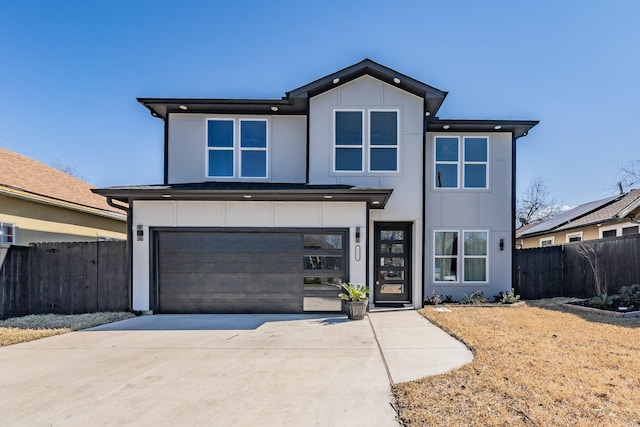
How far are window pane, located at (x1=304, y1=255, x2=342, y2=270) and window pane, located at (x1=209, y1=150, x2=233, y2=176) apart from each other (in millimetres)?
3556

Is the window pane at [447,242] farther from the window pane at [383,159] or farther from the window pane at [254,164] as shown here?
the window pane at [254,164]

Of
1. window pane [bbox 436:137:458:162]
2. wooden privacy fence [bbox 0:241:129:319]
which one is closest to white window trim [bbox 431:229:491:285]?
window pane [bbox 436:137:458:162]

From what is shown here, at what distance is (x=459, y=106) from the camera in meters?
16.4

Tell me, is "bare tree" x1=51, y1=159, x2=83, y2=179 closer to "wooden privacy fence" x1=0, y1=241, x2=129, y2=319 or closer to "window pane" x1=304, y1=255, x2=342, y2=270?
"wooden privacy fence" x1=0, y1=241, x2=129, y2=319

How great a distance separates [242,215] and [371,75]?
5.16 m

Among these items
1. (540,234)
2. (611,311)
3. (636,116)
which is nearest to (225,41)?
(611,311)

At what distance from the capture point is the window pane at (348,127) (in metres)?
9.71

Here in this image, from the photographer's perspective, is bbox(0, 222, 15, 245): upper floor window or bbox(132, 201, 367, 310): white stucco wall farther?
bbox(0, 222, 15, 245): upper floor window

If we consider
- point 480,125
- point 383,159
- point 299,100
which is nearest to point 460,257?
point 383,159

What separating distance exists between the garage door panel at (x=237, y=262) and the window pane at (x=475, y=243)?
5217 mm

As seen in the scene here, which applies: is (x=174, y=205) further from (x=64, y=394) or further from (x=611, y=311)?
(x=611, y=311)

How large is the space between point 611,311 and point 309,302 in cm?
722

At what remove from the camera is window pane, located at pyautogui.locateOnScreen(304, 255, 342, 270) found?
8.91 m

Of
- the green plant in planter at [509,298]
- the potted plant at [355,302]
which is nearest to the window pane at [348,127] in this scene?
the potted plant at [355,302]
